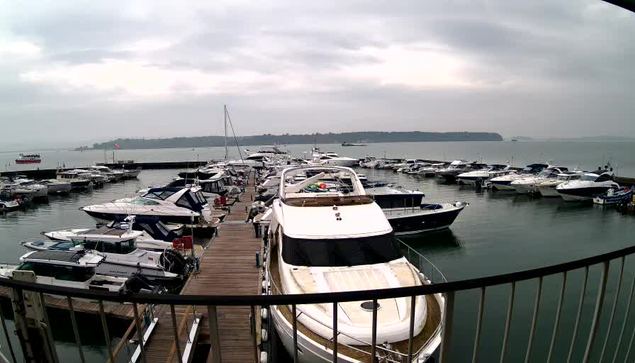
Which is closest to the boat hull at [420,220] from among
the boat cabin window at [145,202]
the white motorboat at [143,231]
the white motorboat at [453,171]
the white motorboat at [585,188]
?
the white motorboat at [143,231]

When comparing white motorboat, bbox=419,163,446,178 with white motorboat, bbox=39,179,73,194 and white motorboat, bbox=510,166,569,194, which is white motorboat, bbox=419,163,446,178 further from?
white motorboat, bbox=39,179,73,194

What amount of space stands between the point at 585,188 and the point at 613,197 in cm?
230

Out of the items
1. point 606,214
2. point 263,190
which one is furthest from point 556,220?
point 263,190

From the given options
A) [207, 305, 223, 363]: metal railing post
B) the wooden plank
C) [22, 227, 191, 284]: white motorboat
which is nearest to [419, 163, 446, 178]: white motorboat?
[22, 227, 191, 284]: white motorboat

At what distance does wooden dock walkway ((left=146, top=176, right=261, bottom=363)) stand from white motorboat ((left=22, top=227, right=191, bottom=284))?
190 centimetres

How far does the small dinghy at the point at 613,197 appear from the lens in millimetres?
27583

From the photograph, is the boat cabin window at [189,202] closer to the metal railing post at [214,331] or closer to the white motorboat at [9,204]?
the metal railing post at [214,331]

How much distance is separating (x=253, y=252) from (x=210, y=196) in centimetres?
1681

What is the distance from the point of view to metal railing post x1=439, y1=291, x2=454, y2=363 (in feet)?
6.55

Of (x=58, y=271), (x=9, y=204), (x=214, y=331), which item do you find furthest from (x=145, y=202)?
(x=214, y=331)

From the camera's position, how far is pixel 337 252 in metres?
7.70

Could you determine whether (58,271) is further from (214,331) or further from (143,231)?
(214,331)

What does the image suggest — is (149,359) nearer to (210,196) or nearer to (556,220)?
(210,196)

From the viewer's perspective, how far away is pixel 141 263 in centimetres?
1284
